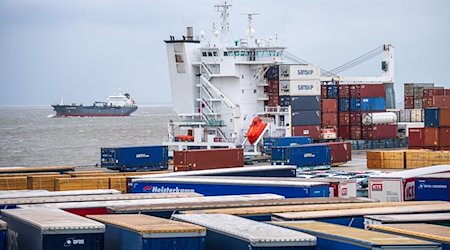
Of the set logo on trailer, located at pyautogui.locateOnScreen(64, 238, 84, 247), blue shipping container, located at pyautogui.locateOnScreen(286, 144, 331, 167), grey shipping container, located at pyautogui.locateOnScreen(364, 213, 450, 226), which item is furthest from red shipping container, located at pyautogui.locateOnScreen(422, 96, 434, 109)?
logo on trailer, located at pyautogui.locateOnScreen(64, 238, 84, 247)

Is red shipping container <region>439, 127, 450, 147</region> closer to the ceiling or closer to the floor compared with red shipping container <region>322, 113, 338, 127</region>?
closer to the floor

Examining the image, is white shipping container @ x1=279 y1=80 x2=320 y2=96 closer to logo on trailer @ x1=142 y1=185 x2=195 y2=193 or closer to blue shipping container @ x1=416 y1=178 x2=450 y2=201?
logo on trailer @ x1=142 y1=185 x2=195 y2=193

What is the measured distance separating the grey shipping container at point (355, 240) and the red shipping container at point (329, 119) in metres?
47.1

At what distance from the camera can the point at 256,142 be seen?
57156mm

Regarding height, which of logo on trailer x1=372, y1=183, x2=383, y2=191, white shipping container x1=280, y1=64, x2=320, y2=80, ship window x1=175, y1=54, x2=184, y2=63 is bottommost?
logo on trailer x1=372, y1=183, x2=383, y2=191

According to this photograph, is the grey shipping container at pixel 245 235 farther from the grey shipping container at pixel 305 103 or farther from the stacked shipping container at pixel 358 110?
the stacked shipping container at pixel 358 110

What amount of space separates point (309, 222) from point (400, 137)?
52847mm

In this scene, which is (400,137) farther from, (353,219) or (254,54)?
(353,219)

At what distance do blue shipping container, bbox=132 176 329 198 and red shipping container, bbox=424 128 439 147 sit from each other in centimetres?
2591

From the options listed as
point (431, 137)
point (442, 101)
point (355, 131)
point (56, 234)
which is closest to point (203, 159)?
point (431, 137)

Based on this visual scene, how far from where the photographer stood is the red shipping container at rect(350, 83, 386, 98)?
226 ft

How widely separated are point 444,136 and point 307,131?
9.88 meters

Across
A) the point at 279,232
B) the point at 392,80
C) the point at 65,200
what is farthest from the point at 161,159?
the point at 392,80

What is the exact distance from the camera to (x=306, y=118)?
202 ft
